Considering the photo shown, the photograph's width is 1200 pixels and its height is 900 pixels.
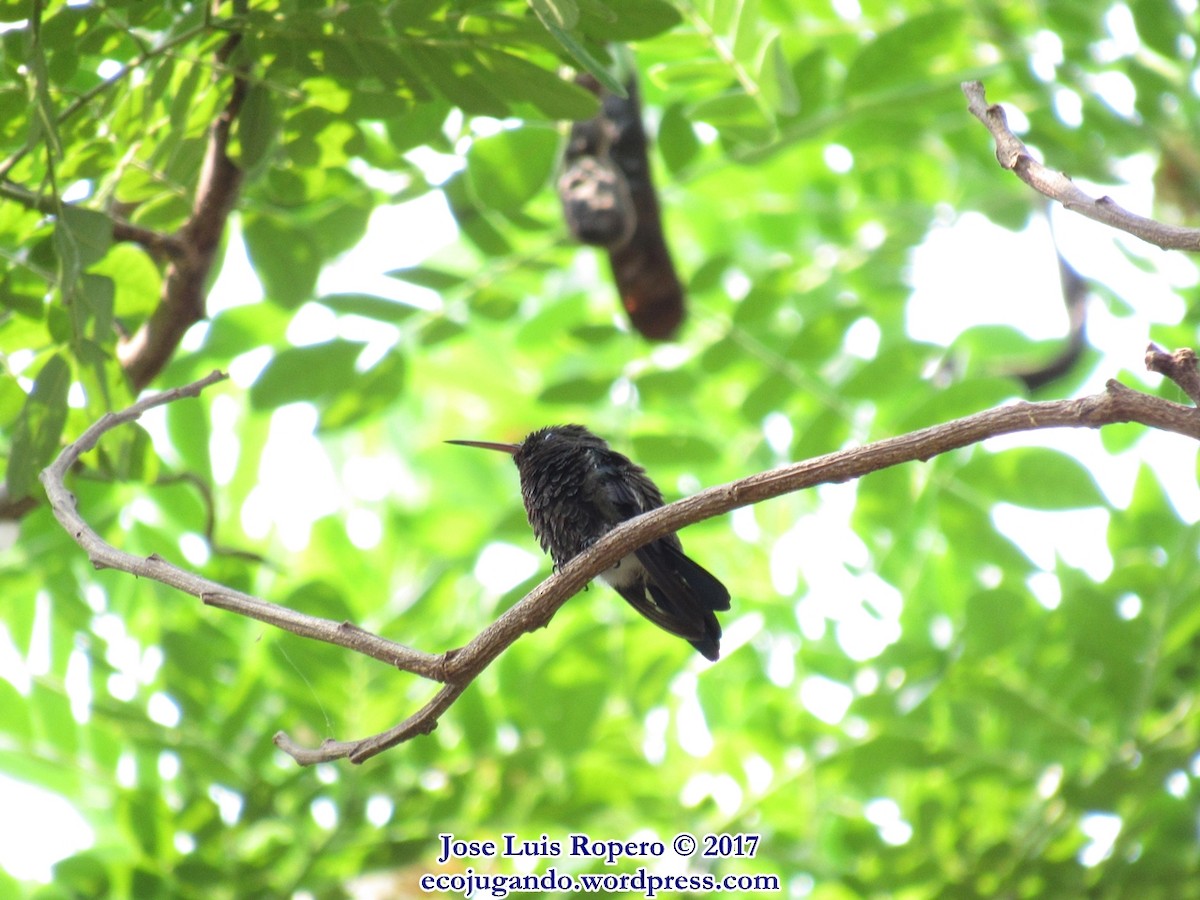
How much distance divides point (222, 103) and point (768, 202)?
318 centimetres

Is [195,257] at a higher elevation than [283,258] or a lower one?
lower

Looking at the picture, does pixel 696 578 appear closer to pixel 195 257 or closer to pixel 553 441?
pixel 553 441

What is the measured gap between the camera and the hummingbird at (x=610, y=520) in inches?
140

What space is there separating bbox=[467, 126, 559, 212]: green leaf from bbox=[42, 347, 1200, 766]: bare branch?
60.7 inches

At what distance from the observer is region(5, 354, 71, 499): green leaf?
10.3 ft

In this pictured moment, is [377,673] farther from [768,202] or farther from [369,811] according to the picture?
[768,202]

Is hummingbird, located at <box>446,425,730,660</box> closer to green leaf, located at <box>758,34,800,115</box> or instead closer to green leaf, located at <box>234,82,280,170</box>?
green leaf, located at <box>758,34,800,115</box>

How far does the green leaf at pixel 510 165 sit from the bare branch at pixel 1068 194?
177 centimetres

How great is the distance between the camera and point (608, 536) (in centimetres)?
261

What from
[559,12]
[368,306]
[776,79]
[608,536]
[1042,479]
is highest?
[776,79]

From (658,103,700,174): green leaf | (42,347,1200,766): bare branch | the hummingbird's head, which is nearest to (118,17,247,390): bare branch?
(42,347,1200,766): bare branch

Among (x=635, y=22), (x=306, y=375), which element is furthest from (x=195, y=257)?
(x=635, y=22)

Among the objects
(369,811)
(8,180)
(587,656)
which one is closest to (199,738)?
(369,811)

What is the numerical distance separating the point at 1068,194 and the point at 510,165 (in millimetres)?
2234
